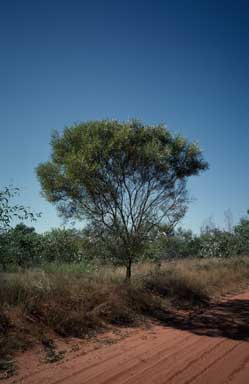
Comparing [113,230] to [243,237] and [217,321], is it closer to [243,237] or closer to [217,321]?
[217,321]

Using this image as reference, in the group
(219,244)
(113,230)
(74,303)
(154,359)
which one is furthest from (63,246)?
(219,244)

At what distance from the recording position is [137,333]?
7383 mm

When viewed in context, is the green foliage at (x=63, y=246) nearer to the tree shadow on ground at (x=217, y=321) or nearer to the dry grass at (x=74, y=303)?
the dry grass at (x=74, y=303)

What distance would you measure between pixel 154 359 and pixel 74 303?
3.13 meters

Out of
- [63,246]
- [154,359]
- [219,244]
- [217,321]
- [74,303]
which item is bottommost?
[154,359]

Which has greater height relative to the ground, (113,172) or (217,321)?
(113,172)

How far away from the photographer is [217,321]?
8469 millimetres

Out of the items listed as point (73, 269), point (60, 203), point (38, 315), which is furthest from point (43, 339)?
point (60, 203)

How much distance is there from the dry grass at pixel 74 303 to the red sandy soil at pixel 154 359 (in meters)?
0.53

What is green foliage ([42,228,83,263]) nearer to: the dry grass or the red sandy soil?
the dry grass

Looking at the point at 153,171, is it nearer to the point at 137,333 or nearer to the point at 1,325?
the point at 137,333

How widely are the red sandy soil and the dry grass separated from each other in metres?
0.53

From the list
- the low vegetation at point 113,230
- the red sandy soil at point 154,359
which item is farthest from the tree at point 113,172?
the red sandy soil at point 154,359

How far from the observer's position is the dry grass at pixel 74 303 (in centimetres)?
641
